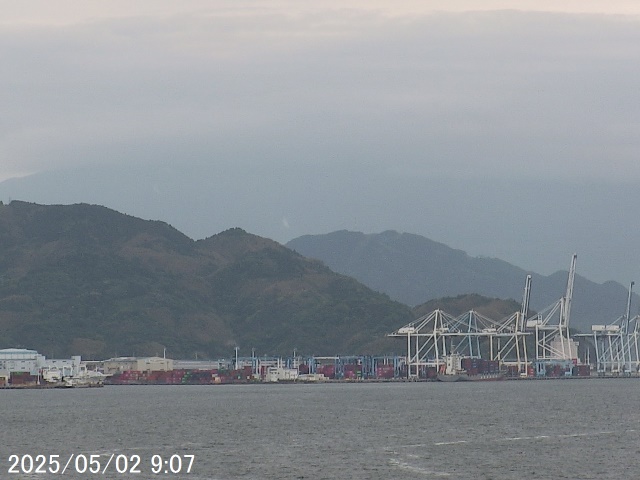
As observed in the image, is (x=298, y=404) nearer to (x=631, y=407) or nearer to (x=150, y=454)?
(x=631, y=407)

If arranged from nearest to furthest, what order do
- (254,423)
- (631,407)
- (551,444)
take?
(551,444)
(254,423)
(631,407)

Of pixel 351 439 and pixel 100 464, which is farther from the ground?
pixel 351 439

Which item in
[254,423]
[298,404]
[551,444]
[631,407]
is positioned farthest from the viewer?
[298,404]

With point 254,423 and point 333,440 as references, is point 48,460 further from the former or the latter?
point 254,423

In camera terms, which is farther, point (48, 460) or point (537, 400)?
point (537, 400)

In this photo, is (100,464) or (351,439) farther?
(351,439)

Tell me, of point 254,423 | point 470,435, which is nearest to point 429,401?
point 254,423

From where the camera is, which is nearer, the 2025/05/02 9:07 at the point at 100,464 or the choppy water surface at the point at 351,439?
the 2025/05/02 9:07 at the point at 100,464

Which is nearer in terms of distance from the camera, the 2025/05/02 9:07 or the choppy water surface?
the 2025/05/02 9:07
